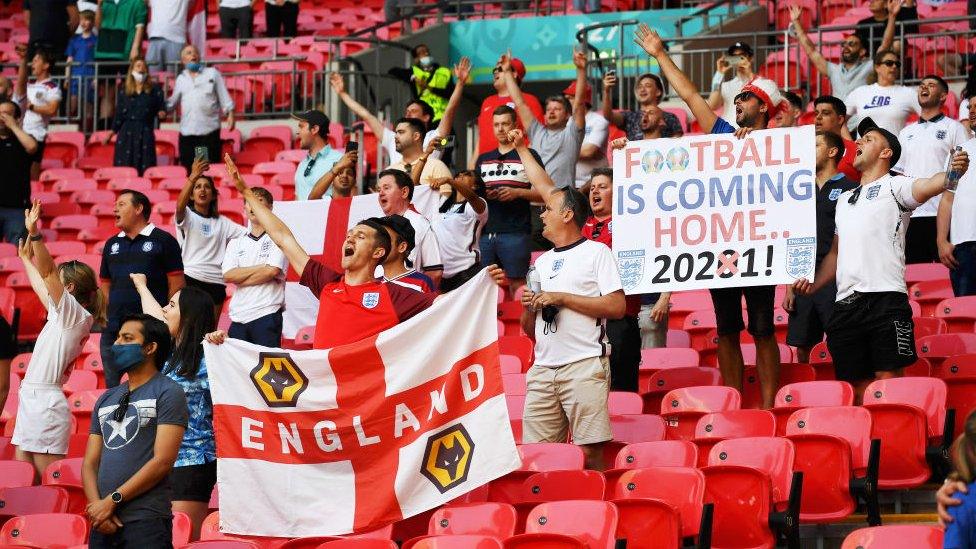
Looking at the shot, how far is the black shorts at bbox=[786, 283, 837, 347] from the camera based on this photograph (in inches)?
365

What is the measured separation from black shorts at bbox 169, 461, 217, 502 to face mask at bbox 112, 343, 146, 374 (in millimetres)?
976

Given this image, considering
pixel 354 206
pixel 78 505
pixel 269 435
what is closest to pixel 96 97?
pixel 354 206

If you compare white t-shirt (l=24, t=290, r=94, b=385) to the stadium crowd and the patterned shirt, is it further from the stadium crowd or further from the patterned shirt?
the patterned shirt

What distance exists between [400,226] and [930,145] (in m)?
5.11

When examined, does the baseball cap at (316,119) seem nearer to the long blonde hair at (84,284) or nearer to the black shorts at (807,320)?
the long blonde hair at (84,284)

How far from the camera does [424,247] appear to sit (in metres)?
9.94

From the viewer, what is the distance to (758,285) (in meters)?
8.66

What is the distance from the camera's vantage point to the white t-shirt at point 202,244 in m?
11.0

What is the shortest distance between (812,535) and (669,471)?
0.90 m

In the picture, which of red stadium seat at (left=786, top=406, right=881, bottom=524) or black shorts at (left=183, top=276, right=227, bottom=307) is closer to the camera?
red stadium seat at (left=786, top=406, right=881, bottom=524)

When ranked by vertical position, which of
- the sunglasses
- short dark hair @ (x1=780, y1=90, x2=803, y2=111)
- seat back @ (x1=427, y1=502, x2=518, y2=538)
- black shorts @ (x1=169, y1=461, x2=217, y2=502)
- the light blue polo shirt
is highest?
short dark hair @ (x1=780, y1=90, x2=803, y2=111)

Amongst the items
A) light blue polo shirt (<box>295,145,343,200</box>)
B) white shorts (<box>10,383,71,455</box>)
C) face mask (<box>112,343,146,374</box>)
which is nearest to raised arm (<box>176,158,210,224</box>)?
light blue polo shirt (<box>295,145,343,200</box>)

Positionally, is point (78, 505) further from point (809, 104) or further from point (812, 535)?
point (809, 104)

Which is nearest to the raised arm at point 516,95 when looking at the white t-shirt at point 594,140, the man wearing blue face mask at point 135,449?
the white t-shirt at point 594,140
